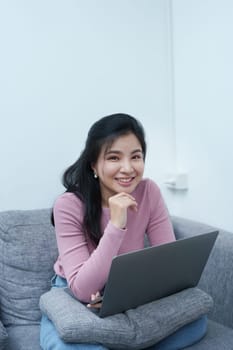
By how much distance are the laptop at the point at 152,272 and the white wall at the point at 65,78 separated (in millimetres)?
757

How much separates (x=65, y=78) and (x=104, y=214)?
682mm

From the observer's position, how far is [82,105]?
1.70 metres

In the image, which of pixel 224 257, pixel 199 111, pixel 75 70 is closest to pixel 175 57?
pixel 199 111

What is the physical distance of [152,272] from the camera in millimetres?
1010

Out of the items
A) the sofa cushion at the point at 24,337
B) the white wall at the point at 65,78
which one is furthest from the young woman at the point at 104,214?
the white wall at the point at 65,78

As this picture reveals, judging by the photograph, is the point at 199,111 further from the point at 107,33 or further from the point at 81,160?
the point at 81,160

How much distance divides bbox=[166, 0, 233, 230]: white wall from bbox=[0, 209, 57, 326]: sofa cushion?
73 cm

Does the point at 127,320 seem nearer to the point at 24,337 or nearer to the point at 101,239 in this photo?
the point at 101,239

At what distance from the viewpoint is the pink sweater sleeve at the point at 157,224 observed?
133cm

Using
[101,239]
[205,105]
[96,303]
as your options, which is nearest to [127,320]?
[96,303]

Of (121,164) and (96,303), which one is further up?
(121,164)

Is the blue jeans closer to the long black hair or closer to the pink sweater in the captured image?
the pink sweater

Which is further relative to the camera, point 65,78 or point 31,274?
point 65,78

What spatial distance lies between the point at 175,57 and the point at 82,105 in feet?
1.73
